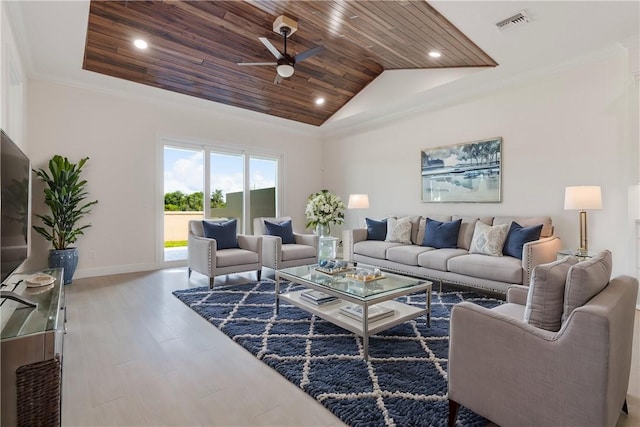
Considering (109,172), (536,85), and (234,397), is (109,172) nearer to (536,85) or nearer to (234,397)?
(234,397)

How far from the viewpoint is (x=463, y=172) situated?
15.9 feet

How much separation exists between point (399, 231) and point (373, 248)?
1.63 ft

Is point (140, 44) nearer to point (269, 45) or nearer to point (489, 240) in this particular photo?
point (269, 45)

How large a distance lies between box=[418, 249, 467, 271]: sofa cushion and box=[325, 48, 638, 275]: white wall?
39.7 inches

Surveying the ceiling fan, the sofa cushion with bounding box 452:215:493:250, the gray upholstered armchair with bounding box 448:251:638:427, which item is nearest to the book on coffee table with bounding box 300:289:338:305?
the gray upholstered armchair with bounding box 448:251:638:427

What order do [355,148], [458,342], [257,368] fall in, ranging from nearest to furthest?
[458,342], [257,368], [355,148]

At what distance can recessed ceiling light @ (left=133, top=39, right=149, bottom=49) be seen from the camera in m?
3.91

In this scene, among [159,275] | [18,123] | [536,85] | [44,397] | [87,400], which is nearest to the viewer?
[44,397]

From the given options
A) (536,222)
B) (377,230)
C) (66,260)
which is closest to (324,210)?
(377,230)

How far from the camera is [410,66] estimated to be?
488 cm

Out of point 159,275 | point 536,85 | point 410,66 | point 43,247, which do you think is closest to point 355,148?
point 410,66

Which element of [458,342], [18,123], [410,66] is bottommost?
[458,342]

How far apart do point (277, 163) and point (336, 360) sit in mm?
5158

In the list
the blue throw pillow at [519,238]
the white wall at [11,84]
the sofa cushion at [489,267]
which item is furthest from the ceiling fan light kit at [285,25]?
the blue throw pillow at [519,238]
